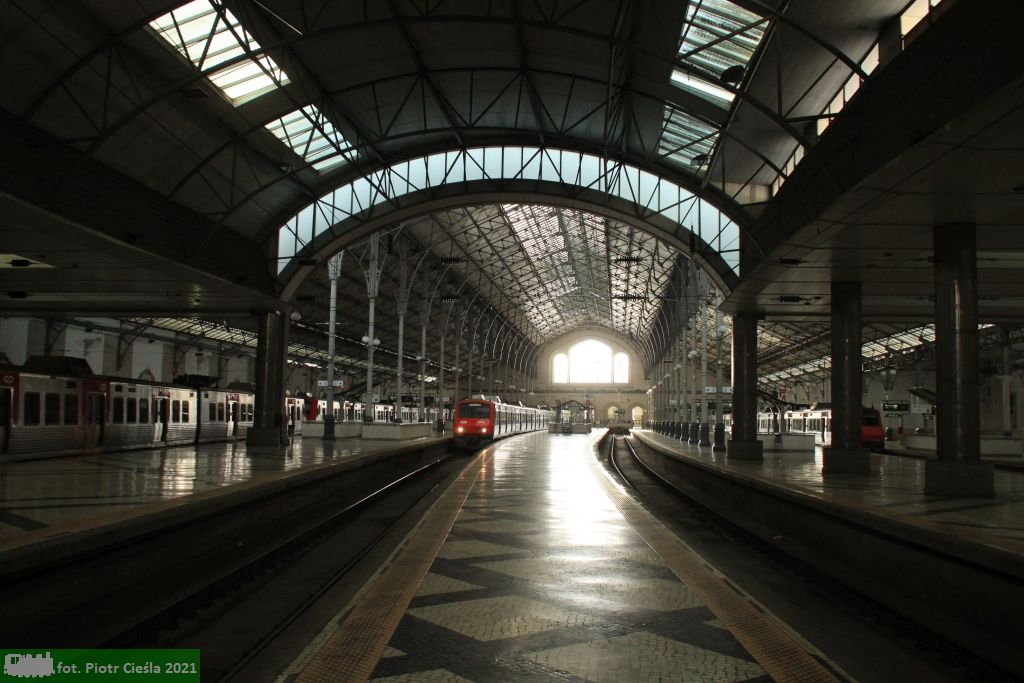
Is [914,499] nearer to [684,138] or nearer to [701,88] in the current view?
[701,88]

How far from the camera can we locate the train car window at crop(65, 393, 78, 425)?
23.0 m

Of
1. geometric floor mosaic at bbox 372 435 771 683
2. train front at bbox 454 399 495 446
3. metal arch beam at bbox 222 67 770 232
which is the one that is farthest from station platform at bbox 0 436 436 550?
train front at bbox 454 399 495 446

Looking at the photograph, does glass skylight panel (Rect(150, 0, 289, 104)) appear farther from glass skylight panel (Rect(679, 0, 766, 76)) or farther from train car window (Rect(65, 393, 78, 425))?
train car window (Rect(65, 393, 78, 425))

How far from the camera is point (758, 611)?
746 cm

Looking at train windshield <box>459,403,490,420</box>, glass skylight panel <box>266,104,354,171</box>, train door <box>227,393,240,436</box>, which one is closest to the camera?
glass skylight panel <box>266,104,354,171</box>

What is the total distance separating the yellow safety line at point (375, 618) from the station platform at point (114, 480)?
3542mm

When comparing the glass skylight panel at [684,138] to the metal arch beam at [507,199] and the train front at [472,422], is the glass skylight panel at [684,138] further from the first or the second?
the train front at [472,422]

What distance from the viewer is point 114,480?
14.8 meters

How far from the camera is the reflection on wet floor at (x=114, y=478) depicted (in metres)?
10.6

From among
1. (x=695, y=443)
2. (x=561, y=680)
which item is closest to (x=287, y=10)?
(x=561, y=680)

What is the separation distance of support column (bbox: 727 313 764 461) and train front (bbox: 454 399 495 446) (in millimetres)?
18914

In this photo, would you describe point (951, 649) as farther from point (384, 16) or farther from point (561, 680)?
point (384, 16)

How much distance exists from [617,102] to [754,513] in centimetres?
1244

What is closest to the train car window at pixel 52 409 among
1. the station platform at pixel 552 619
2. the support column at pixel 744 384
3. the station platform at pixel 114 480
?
the station platform at pixel 114 480
